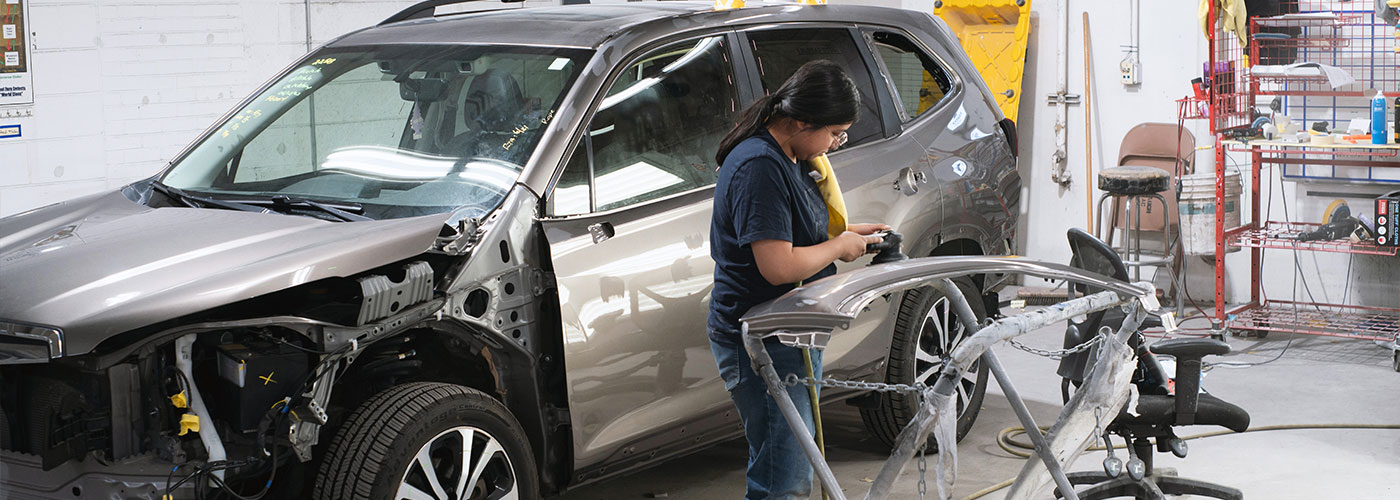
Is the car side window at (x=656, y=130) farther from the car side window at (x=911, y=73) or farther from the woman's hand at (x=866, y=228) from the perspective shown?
the car side window at (x=911, y=73)

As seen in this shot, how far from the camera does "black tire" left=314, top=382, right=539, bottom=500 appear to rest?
320 centimetres

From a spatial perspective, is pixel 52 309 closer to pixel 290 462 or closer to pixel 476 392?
pixel 290 462

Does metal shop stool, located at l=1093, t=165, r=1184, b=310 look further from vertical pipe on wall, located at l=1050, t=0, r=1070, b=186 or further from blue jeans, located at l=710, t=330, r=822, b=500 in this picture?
blue jeans, located at l=710, t=330, r=822, b=500

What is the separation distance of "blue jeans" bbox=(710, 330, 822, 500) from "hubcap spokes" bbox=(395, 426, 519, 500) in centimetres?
65

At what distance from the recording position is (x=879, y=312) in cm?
457

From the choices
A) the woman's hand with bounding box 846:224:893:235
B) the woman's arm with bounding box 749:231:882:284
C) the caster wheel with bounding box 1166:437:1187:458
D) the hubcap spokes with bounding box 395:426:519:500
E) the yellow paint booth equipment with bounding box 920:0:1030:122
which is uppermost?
the yellow paint booth equipment with bounding box 920:0:1030:122

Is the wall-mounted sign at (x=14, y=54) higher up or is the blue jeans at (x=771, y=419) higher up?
the wall-mounted sign at (x=14, y=54)

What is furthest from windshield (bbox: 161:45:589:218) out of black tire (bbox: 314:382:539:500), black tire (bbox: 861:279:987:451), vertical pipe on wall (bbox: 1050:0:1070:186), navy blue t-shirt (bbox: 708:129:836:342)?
vertical pipe on wall (bbox: 1050:0:1070:186)

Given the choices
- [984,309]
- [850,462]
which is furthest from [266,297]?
[984,309]

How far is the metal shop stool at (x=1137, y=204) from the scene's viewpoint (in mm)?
7328

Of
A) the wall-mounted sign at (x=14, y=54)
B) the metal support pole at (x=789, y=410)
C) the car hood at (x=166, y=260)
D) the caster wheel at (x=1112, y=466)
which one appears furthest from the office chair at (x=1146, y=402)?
the wall-mounted sign at (x=14, y=54)

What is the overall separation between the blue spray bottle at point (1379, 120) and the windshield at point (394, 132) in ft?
14.5

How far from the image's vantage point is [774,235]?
3.08m

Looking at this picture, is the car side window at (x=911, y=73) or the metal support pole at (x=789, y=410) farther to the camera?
the car side window at (x=911, y=73)
